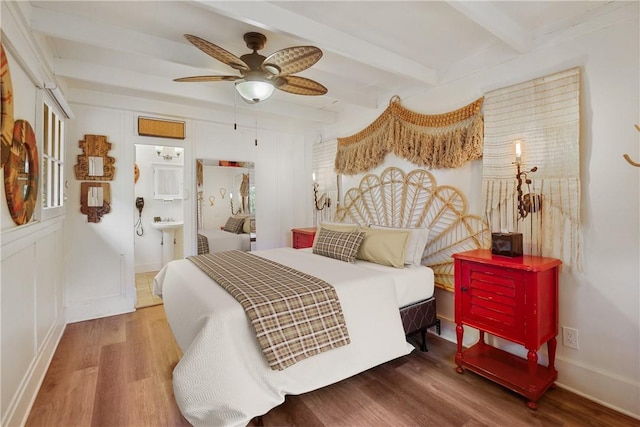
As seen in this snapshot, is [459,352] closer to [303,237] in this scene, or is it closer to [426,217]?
[426,217]

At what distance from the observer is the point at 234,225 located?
4227 millimetres

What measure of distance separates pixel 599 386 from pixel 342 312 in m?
1.68

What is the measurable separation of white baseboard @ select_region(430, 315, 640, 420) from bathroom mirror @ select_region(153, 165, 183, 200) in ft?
13.9

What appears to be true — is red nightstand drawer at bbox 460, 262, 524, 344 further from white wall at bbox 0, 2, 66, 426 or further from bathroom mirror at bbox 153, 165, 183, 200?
bathroom mirror at bbox 153, 165, 183, 200

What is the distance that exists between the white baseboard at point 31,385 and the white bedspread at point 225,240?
1732 mm

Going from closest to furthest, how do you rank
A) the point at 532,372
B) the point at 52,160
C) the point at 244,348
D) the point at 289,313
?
the point at 244,348
the point at 289,313
the point at 532,372
the point at 52,160

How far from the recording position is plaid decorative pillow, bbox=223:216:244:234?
420cm

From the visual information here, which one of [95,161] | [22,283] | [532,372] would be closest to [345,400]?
[532,372]

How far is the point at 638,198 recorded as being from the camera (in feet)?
5.89

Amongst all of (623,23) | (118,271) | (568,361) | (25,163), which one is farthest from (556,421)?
(118,271)

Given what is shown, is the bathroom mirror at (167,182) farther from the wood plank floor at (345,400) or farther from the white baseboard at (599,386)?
the white baseboard at (599,386)

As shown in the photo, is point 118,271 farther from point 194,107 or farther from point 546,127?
point 546,127

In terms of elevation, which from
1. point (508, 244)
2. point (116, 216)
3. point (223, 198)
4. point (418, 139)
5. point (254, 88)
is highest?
point (254, 88)

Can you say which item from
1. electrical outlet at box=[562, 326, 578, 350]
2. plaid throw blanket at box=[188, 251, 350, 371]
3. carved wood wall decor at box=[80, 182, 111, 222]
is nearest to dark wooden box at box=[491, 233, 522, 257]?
electrical outlet at box=[562, 326, 578, 350]
